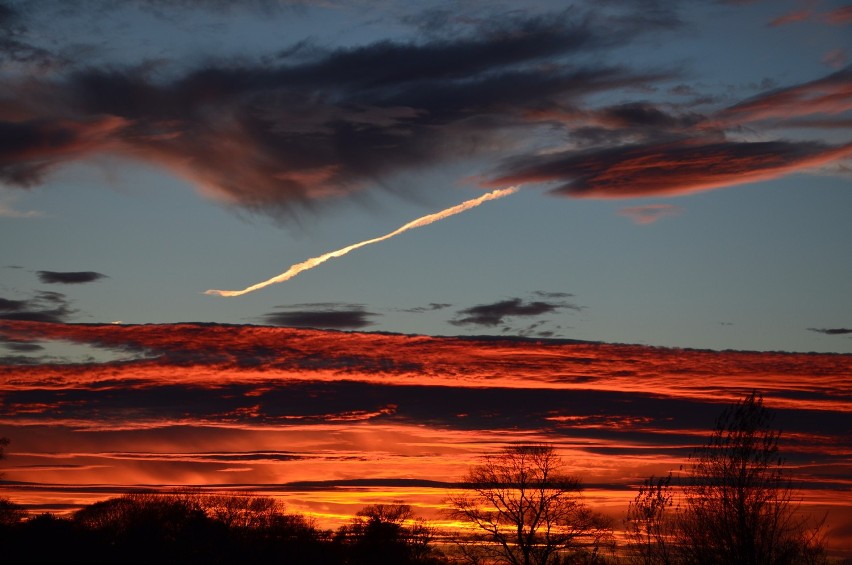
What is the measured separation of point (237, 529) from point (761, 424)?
7824 centimetres

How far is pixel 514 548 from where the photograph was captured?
194 ft

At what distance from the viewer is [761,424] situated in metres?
33.6

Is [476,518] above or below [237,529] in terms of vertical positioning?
above

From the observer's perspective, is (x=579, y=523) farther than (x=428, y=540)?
No

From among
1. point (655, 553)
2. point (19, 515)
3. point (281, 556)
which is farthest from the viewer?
point (281, 556)

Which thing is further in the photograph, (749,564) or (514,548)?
(514,548)

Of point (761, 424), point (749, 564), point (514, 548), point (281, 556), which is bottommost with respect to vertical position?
point (281, 556)

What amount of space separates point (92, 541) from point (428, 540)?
32197 mm

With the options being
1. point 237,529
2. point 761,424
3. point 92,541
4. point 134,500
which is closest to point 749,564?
point 761,424

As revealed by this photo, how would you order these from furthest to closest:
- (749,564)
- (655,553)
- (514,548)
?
1. (514,548)
2. (655,553)
3. (749,564)

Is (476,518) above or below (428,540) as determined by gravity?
above

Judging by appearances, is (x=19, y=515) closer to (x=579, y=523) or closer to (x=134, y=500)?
(x=134, y=500)

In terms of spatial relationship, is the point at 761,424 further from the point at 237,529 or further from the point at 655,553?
the point at 237,529

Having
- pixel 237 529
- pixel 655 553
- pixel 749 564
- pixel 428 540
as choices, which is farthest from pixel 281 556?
pixel 749 564
